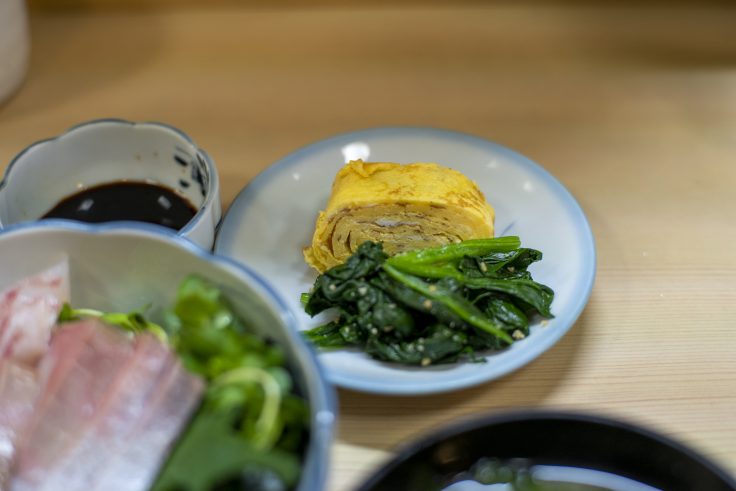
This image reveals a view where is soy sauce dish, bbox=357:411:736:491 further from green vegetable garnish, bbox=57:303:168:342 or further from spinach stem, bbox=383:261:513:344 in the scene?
green vegetable garnish, bbox=57:303:168:342

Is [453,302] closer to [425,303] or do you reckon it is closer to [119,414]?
[425,303]

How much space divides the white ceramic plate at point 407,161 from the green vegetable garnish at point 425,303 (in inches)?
1.1

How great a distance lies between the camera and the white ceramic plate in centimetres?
108

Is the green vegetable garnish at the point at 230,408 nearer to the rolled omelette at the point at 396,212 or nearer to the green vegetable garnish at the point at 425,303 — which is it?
the green vegetable garnish at the point at 425,303

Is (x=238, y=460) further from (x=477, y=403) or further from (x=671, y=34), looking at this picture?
(x=671, y=34)

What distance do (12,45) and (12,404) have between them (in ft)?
3.63

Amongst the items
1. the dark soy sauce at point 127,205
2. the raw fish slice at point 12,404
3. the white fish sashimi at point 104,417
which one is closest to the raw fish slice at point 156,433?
the white fish sashimi at point 104,417

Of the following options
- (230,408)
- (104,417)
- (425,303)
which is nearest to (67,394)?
(104,417)

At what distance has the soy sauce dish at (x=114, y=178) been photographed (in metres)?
1.27

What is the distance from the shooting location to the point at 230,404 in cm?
70

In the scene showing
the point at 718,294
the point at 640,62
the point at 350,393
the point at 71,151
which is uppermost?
the point at 640,62

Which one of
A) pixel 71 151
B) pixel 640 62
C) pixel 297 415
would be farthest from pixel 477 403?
pixel 640 62

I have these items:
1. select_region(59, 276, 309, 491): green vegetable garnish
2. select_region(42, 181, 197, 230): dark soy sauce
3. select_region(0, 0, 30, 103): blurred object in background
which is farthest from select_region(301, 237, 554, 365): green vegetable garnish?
select_region(0, 0, 30, 103): blurred object in background

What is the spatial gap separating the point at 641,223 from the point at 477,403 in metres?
0.57
